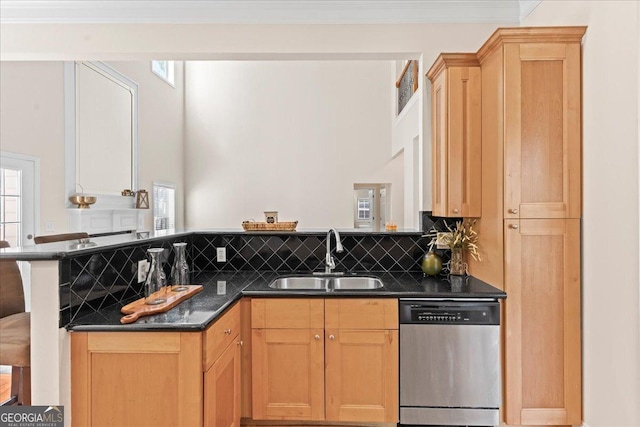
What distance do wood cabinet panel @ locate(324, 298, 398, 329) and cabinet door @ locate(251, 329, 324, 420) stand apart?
118 mm

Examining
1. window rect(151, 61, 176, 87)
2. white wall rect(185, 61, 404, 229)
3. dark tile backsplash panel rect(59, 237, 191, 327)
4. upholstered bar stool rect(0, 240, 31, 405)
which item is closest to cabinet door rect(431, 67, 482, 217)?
dark tile backsplash panel rect(59, 237, 191, 327)

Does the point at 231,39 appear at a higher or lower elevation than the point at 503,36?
higher

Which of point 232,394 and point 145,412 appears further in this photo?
point 232,394

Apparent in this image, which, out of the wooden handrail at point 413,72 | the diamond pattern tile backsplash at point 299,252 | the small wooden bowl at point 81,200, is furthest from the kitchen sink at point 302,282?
the small wooden bowl at point 81,200

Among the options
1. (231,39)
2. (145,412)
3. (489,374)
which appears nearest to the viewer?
(145,412)

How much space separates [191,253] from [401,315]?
5.53 feet

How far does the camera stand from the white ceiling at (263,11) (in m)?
2.87

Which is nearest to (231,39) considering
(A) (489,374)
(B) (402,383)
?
(B) (402,383)

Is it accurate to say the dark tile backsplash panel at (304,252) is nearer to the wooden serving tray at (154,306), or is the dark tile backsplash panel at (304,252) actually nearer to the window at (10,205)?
the wooden serving tray at (154,306)

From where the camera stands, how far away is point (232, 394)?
210 centimetres

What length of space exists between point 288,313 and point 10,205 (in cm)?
358

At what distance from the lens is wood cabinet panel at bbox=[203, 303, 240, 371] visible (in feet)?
5.63

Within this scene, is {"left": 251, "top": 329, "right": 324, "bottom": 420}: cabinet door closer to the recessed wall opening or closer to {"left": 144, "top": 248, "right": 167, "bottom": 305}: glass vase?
{"left": 144, "top": 248, "right": 167, "bottom": 305}: glass vase

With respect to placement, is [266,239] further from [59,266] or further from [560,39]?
[560,39]
